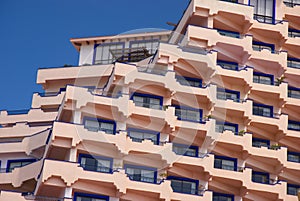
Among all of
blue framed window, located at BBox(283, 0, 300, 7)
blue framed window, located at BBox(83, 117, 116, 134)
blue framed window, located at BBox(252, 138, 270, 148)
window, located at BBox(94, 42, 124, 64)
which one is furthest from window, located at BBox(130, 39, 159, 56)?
blue framed window, located at BBox(83, 117, 116, 134)

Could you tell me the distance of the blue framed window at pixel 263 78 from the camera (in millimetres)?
102625

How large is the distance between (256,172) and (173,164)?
1129cm

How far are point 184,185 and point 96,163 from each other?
1033 centimetres

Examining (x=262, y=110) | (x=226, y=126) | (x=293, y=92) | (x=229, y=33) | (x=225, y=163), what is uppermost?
(x=229, y=33)

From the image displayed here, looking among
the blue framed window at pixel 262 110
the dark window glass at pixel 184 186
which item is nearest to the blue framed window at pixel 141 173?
the dark window glass at pixel 184 186

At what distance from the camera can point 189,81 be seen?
98.6 m

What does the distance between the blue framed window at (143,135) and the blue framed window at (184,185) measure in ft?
15.2

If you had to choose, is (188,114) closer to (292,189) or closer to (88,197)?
(292,189)

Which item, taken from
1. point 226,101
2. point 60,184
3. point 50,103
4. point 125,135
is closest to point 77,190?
point 60,184

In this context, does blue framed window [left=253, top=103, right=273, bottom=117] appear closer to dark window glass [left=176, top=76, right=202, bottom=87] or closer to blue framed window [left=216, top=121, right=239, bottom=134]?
blue framed window [left=216, top=121, right=239, bottom=134]

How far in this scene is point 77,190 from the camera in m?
87.7

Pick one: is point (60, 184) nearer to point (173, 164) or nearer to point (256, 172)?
point (173, 164)

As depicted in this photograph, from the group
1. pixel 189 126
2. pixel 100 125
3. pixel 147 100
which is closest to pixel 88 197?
pixel 100 125

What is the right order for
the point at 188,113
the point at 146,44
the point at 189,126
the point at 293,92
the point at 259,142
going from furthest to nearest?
1. the point at 146,44
2. the point at 293,92
3. the point at 259,142
4. the point at 188,113
5. the point at 189,126
